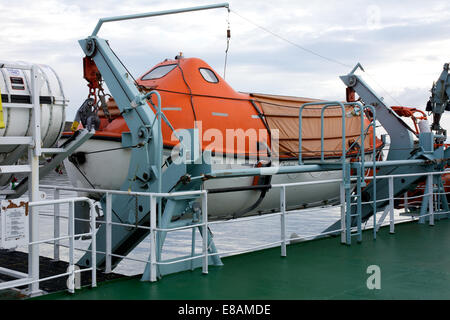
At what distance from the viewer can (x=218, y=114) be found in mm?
7320

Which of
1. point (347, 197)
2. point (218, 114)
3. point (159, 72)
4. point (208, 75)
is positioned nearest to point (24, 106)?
point (218, 114)

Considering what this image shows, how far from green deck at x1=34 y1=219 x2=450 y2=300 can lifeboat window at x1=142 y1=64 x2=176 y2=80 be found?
3.13 meters

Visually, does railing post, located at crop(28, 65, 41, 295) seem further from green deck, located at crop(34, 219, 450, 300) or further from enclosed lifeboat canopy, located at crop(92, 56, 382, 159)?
enclosed lifeboat canopy, located at crop(92, 56, 382, 159)

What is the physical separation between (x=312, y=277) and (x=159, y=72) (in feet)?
13.4

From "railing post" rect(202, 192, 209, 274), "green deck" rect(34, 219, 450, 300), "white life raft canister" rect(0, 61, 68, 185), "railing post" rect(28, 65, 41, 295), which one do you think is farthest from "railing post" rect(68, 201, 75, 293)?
"railing post" rect(202, 192, 209, 274)

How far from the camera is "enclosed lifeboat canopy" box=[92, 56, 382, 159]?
6980 mm

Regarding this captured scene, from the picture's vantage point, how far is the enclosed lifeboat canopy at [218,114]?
22.9 ft

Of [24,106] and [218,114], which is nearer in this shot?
[24,106]

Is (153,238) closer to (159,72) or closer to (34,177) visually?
(34,177)

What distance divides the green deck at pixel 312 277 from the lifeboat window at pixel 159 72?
3128 mm

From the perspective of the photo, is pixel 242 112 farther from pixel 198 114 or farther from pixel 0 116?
pixel 0 116
